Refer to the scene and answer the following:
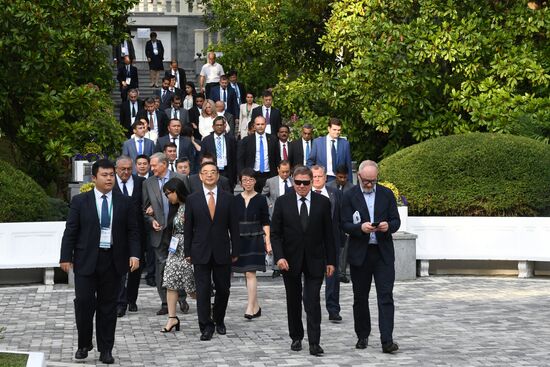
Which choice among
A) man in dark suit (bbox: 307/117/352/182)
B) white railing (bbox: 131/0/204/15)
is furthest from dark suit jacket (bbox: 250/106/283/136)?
white railing (bbox: 131/0/204/15)

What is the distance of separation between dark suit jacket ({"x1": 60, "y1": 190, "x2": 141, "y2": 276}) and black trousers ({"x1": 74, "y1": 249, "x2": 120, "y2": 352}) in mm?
74

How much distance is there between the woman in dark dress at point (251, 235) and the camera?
16.1 m

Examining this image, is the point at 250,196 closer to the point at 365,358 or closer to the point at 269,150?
the point at 365,358

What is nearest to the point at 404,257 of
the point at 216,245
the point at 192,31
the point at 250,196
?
the point at 250,196

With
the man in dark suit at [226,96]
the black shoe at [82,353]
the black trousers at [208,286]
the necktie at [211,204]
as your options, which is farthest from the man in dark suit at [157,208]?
the man in dark suit at [226,96]

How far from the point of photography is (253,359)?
1338cm

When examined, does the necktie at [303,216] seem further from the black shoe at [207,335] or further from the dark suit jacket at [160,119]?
the dark suit jacket at [160,119]

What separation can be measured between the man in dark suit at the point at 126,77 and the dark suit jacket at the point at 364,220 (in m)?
17.9

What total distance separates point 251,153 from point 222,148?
501mm

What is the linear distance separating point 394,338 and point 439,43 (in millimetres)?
11949

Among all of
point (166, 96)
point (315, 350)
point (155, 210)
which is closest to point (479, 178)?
point (155, 210)

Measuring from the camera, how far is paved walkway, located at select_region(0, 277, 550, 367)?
1340 cm

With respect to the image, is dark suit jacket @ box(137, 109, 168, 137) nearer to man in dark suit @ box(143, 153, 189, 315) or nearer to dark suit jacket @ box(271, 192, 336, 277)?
man in dark suit @ box(143, 153, 189, 315)

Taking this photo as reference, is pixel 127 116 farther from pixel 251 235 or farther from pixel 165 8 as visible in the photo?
pixel 165 8
